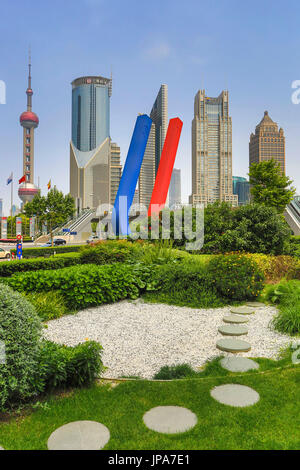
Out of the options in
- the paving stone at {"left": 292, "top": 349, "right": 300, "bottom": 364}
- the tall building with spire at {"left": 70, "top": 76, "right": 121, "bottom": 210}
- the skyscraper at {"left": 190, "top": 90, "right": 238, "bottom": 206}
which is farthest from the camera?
the skyscraper at {"left": 190, "top": 90, "right": 238, "bottom": 206}

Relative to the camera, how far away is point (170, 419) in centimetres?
252

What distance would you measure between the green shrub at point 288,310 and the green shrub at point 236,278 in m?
0.49

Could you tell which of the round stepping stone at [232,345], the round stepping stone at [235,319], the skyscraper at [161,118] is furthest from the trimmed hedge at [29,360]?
the skyscraper at [161,118]

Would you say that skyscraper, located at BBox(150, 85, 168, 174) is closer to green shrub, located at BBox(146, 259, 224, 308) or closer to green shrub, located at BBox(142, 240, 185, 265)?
green shrub, located at BBox(142, 240, 185, 265)

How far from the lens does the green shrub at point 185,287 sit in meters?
6.68

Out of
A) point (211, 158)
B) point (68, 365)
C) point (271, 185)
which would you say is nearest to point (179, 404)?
point (68, 365)

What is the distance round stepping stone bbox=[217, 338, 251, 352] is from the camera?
4.16 metres

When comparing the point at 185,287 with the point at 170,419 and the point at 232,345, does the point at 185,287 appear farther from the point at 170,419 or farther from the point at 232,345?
the point at 170,419

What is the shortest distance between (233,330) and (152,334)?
4.27 feet

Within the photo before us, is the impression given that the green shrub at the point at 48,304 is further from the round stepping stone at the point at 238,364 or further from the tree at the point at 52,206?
the tree at the point at 52,206

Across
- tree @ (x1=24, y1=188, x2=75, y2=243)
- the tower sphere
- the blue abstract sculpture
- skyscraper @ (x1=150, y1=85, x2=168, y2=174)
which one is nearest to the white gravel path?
the blue abstract sculpture

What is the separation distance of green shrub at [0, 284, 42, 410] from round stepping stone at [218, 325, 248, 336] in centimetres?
301

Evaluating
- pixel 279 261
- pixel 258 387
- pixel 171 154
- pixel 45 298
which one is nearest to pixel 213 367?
pixel 258 387
